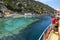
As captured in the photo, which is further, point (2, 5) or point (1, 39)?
point (2, 5)

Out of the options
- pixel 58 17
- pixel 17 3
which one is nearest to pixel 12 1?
pixel 17 3

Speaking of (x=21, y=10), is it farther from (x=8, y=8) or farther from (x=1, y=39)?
(x=1, y=39)

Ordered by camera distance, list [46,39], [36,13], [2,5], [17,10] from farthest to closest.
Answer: [36,13] → [17,10] → [2,5] → [46,39]

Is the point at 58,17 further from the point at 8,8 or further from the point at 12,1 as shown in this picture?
the point at 12,1

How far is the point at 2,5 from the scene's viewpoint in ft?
443

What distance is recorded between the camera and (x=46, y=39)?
477 inches

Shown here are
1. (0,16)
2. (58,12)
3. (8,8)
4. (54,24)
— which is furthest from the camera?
(8,8)

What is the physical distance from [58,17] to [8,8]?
132 meters

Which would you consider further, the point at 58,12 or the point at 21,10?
the point at 21,10

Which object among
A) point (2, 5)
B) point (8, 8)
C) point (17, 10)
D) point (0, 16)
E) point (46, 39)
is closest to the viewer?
point (46, 39)

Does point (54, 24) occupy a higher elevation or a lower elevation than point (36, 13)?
higher

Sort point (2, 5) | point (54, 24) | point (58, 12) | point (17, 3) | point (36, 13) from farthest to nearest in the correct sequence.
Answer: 1. point (36, 13)
2. point (17, 3)
3. point (2, 5)
4. point (58, 12)
5. point (54, 24)

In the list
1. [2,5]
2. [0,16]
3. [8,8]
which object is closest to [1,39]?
[0,16]

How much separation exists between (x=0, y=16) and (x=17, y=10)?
56202 mm
